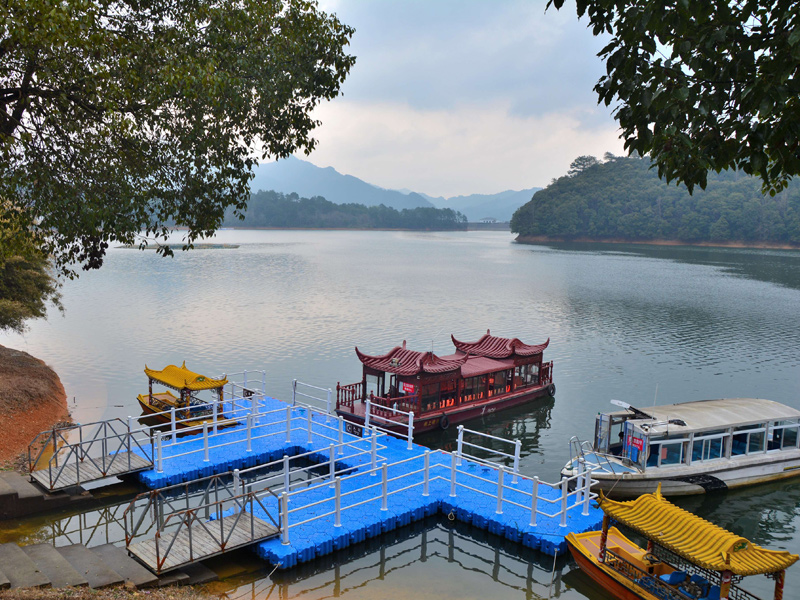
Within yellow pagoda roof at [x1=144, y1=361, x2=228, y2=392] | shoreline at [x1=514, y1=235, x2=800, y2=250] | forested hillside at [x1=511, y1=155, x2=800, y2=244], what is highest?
forested hillside at [x1=511, y1=155, x2=800, y2=244]

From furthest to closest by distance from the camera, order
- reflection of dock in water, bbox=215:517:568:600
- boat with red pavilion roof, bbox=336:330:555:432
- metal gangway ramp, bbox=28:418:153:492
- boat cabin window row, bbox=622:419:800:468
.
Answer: boat with red pavilion roof, bbox=336:330:555:432
boat cabin window row, bbox=622:419:800:468
metal gangway ramp, bbox=28:418:153:492
reflection of dock in water, bbox=215:517:568:600

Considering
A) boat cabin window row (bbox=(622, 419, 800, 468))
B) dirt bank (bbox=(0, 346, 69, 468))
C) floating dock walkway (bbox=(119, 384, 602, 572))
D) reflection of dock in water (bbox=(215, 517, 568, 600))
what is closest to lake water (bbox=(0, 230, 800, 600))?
reflection of dock in water (bbox=(215, 517, 568, 600))

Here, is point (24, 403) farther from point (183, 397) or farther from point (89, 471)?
point (89, 471)

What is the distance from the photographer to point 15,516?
54.0 ft

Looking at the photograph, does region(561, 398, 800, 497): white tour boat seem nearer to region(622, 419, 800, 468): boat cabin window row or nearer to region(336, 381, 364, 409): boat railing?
region(622, 419, 800, 468): boat cabin window row

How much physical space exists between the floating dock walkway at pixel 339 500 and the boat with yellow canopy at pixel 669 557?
5.56ft

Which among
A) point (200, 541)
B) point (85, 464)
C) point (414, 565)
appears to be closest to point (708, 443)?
point (414, 565)

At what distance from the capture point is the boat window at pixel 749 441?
22750 millimetres

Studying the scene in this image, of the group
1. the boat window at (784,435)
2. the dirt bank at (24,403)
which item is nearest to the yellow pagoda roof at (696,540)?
the boat window at (784,435)

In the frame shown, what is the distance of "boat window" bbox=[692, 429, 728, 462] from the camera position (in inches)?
860

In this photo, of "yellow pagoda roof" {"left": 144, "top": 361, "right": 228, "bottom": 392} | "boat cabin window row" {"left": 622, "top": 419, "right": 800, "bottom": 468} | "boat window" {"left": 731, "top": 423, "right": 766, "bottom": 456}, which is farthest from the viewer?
"yellow pagoda roof" {"left": 144, "top": 361, "right": 228, "bottom": 392}

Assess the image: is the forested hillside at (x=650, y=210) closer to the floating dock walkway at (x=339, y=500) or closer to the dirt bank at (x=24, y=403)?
the floating dock walkway at (x=339, y=500)

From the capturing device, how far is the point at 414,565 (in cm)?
1599

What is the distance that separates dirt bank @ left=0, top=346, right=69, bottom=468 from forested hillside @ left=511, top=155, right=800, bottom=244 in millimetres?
135125
